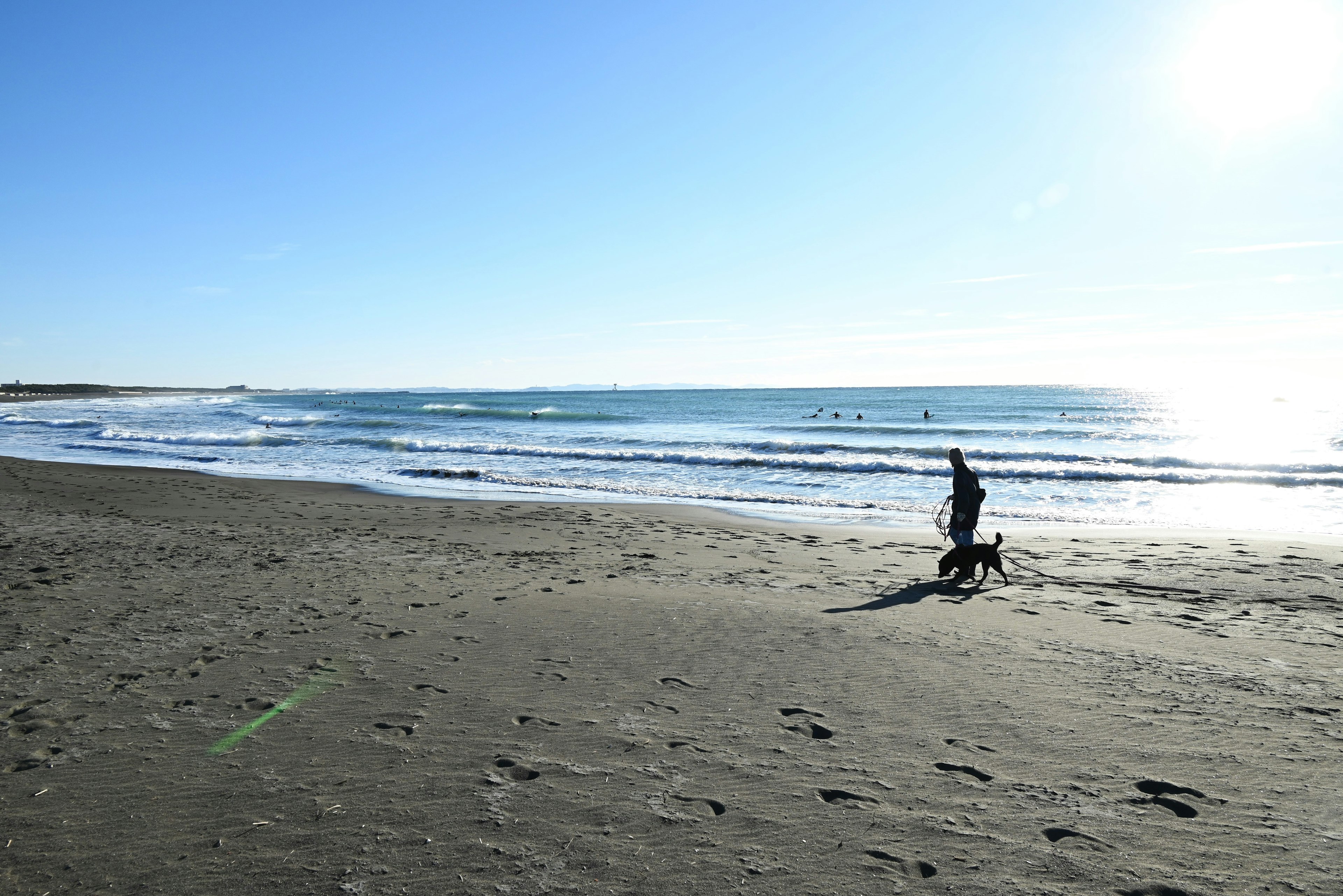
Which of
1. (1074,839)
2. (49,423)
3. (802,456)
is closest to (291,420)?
(49,423)

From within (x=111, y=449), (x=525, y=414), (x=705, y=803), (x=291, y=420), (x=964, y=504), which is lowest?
(x=705, y=803)

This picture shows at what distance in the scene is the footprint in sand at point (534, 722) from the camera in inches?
176

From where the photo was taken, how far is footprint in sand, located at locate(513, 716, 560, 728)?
176 inches

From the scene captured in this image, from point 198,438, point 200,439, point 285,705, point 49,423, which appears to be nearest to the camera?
point 285,705

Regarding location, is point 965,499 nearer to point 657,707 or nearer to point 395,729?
point 657,707

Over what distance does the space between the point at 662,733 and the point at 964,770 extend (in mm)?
1737

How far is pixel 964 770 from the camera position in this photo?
3982mm

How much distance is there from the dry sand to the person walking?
1.05m

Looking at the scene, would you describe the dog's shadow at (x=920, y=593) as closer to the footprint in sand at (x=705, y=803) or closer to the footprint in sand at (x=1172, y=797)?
the footprint in sand at (x=1172, y=797)

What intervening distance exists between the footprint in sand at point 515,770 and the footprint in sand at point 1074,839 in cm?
254

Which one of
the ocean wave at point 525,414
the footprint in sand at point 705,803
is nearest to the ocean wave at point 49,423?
the ocean wave at point 525,414

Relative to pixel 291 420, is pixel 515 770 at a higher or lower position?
lower

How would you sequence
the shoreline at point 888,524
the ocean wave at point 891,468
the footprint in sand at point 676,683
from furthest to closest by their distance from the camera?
the ocean wave at point 891,468
the shoreline at point 888,524
the footprint in sand at point 676,683

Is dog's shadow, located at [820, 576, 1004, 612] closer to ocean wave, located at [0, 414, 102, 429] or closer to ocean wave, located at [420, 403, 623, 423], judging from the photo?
ocean wave, located at [420, 403, 623, 423]
